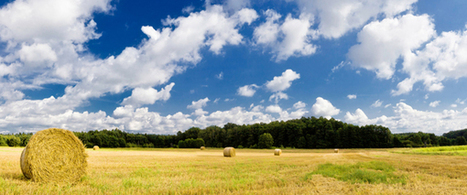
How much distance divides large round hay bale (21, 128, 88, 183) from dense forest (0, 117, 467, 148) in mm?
73219

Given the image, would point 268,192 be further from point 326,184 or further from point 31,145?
point 31,145

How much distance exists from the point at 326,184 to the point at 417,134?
9331 centimetres

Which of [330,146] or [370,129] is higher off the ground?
[370,129]

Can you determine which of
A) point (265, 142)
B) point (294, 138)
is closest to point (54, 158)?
point (265, 142)

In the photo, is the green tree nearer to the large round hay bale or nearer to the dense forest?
the dense forest

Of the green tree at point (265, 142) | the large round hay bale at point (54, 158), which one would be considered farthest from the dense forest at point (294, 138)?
the large round hay bale at point (54, 158)

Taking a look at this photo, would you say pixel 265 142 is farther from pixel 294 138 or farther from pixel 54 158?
pixel 54 158

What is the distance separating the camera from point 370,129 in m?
81.4

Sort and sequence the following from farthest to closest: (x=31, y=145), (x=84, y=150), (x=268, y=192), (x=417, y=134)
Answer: (x=417, y=134) → (x=84, y=150) → (x=31, y=145) → (x=268, y=192)

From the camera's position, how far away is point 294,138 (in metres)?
89.0

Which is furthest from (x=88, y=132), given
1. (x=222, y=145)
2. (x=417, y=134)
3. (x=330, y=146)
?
(x=417, y=134)

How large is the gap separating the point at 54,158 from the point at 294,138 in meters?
85.6

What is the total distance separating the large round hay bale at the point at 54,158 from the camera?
8539 mm

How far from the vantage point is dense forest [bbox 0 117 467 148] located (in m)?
78.7
